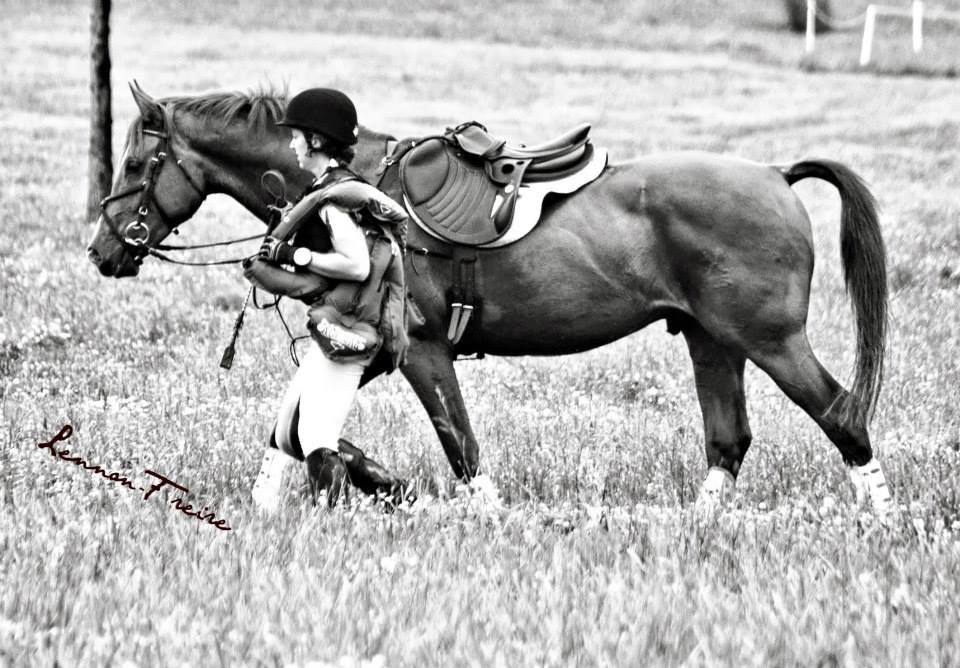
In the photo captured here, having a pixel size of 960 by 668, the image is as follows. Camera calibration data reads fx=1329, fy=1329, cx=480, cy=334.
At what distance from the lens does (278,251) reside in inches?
225

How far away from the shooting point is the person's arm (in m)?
5.60

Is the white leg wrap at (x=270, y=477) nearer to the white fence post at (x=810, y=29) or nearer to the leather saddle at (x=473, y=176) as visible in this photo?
the leather saddle at (x=473, y=176)

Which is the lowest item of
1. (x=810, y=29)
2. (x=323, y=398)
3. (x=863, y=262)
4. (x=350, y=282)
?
(x=810, y=29)

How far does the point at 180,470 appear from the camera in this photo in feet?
22.4

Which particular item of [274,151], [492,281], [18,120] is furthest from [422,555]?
[18,120]

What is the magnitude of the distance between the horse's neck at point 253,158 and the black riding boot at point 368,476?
1.56 m

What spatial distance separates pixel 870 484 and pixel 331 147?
3.15 meters

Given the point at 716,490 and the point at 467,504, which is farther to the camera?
the point at 716,490

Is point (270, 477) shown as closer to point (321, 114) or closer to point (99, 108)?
point (321, 114)

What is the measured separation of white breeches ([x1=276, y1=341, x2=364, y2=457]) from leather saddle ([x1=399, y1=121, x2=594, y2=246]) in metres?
1.06

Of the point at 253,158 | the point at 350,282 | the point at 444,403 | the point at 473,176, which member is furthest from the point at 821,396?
the point at 253,158

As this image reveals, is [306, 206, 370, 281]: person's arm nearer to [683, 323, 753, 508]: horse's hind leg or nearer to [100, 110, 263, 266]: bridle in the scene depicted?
[100, 110, 263, 266]: bridle

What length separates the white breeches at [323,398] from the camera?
584cm

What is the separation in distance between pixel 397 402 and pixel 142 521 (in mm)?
3702
